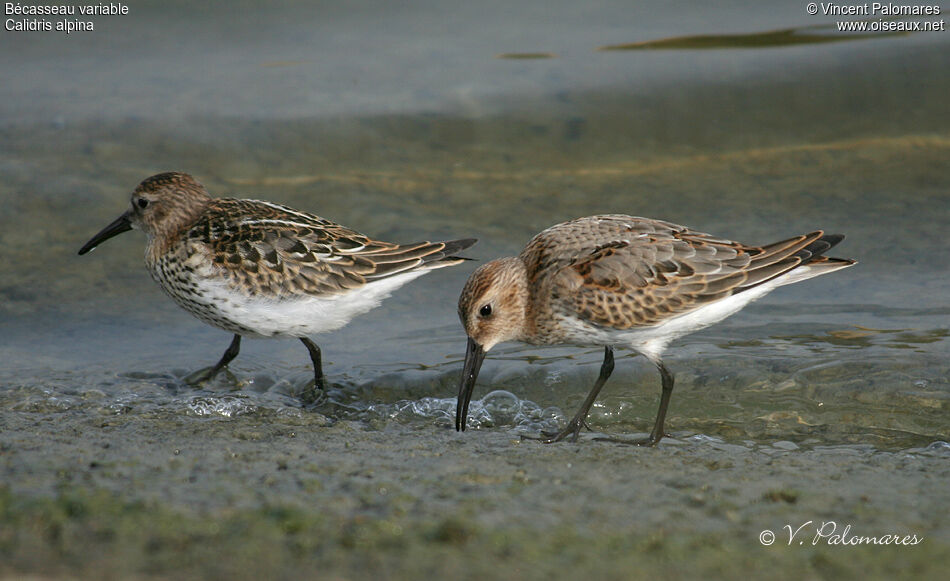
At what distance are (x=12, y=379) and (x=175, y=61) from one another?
248 inches

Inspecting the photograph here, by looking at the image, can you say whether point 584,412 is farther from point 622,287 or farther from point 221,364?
point 221,364

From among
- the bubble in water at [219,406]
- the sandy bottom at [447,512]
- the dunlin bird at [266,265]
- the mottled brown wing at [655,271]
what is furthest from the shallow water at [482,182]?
the mottled brown wing at [655,271]

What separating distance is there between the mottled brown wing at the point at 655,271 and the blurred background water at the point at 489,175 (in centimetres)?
82

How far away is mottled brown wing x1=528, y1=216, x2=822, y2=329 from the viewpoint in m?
6.12

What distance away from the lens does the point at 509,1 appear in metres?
13.4

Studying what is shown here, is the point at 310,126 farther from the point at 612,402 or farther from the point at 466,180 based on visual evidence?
the point at 612,402

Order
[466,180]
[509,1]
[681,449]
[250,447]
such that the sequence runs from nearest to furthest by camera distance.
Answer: [250,447]
[681,449]
[466,180]
[509,1]

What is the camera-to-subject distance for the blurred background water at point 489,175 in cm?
680

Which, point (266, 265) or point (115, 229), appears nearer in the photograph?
point (266, 265)

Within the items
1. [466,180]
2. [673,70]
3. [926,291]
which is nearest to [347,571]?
[926,291]

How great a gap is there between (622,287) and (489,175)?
4933 millimetres

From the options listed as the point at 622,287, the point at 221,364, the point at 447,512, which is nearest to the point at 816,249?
the point at 622,287

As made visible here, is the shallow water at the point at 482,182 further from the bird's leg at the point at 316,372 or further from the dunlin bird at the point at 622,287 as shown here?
the dunlin bird at the point at 622,287

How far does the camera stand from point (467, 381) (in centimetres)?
636
